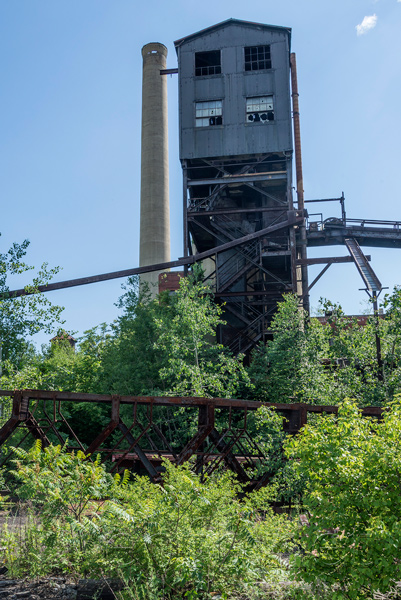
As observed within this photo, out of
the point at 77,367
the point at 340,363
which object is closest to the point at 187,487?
the point at 340,363

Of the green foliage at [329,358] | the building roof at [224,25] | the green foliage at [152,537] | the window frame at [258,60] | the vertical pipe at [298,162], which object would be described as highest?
the building roof at [224,25]

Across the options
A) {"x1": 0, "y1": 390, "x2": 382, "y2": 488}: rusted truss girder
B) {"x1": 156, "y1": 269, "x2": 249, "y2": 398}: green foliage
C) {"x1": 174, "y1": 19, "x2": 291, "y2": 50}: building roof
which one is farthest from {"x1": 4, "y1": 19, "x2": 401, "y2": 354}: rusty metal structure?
{"x1": 0, "y1": 390, "x2": 382, "y2": 488}: rusted truss girder

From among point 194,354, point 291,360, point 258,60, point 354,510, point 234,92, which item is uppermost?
point 258,60

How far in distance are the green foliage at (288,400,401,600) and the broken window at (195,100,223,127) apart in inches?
942

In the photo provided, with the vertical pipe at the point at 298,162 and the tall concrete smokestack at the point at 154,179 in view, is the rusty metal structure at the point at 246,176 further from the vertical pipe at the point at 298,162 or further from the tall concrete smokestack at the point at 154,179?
the tall concrete smokestack at the point at 154,179

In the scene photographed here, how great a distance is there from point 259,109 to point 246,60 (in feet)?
9.77

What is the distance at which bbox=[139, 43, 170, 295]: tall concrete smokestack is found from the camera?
40000mm

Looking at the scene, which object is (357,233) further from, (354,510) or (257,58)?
(354,510)

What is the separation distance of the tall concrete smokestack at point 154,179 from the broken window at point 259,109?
45.4 feet

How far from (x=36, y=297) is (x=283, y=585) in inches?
568

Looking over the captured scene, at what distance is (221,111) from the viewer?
28094 mm

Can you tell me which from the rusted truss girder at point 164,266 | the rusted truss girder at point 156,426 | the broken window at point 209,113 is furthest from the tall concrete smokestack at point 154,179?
the rusted truss girder at point 156,426

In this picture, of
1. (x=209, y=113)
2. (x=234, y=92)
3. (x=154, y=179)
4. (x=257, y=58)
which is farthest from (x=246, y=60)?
(x=154, y=179)

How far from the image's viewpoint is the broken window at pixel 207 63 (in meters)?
29.0
